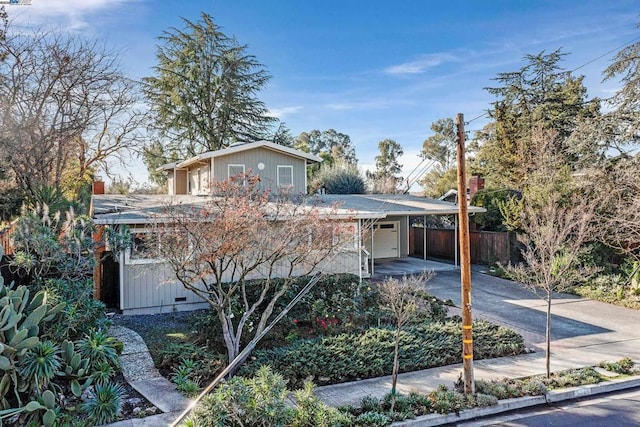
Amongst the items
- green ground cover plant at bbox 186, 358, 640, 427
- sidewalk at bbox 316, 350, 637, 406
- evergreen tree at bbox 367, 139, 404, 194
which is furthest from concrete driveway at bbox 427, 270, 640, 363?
evergreen tree at bbox 367, 139, 404, 194

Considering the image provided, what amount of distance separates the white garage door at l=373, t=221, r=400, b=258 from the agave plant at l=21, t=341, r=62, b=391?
15535 mm

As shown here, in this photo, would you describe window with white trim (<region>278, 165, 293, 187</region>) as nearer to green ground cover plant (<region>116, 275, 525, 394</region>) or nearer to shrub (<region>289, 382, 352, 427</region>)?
green ground cover plant (<region>116, 275, 525, 394</region>)

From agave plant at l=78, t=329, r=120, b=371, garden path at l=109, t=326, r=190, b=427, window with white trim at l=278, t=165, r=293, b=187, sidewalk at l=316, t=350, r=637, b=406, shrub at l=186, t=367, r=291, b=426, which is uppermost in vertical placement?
window with white trim at l=278, t=165, r=293, b=187

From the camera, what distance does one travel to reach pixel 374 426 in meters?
5.86

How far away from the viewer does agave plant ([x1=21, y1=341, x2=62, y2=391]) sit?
5746 mm

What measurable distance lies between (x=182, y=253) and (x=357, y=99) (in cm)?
1491

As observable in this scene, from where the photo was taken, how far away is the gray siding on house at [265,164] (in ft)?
56.2

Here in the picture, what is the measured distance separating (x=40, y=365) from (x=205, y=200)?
8017mm

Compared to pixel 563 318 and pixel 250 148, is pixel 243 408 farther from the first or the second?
pixel 250 148

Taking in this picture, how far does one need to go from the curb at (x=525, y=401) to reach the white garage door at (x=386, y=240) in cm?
1301

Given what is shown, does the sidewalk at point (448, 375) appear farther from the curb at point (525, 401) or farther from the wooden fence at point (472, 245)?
the wooden fence at point (472, 245)

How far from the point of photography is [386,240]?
2055 cm

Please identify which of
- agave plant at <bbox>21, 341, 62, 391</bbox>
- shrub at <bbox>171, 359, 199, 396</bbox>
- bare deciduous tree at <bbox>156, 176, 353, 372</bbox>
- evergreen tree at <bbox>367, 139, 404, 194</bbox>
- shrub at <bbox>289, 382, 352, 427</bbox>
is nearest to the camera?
shrub at <bbox>289, 382, 352, 427</bbox>

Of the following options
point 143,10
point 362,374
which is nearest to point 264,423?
point 362,374
